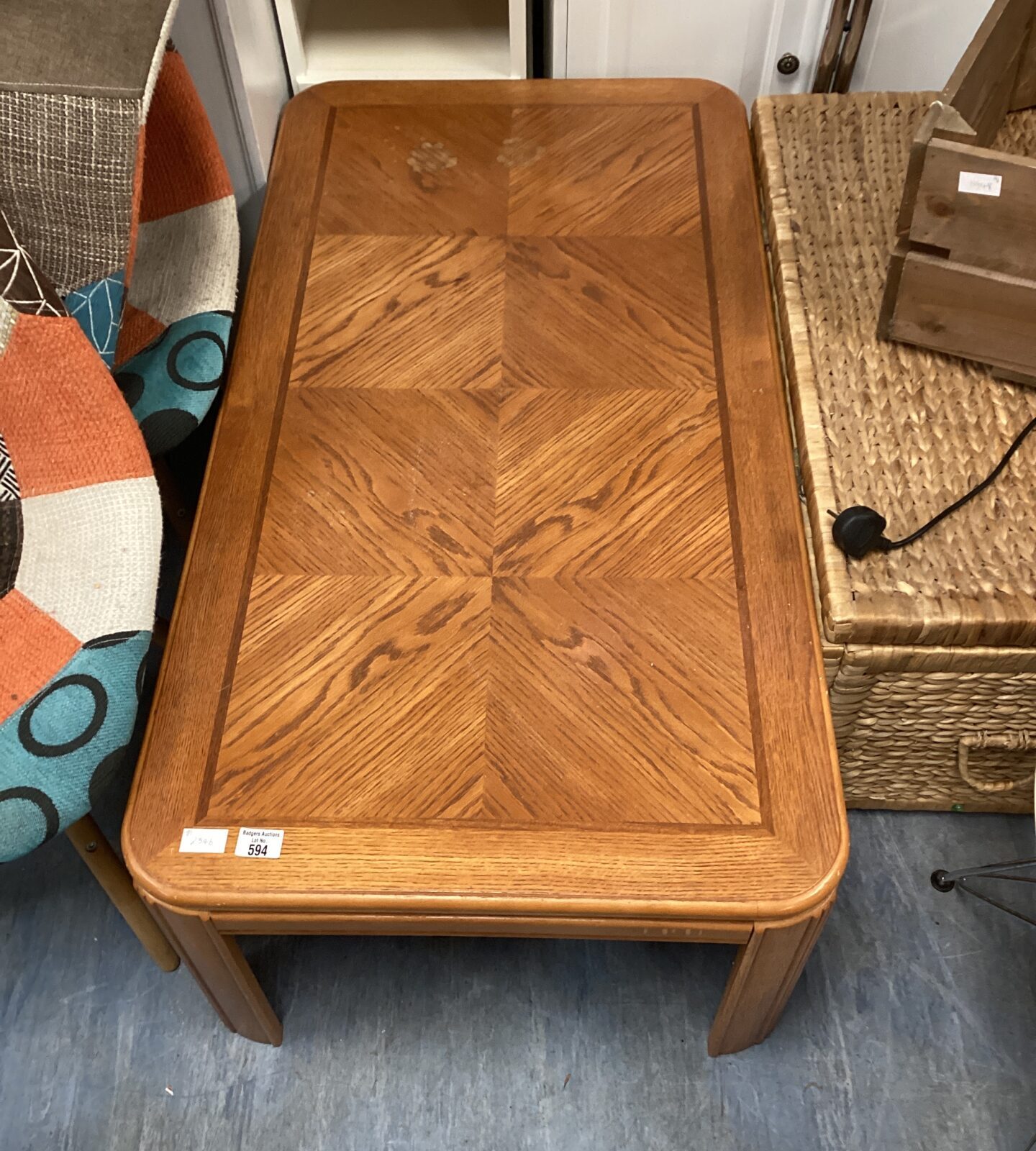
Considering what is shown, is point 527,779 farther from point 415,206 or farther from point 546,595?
point 415,206

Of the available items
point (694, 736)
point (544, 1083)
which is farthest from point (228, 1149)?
point (694, 736)

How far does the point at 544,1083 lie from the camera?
1105 mm

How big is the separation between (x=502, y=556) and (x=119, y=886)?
498mm

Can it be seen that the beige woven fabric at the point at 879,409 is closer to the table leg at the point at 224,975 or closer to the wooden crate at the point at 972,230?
the wooden crate at the point at 972,230

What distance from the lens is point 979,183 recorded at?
3.23 feet

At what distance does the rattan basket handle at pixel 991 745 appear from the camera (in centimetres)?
108

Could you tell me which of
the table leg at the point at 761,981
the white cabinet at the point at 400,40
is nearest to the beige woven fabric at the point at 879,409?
the table leg at the point at 761,981

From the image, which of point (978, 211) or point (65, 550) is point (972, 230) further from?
point (65, 550)

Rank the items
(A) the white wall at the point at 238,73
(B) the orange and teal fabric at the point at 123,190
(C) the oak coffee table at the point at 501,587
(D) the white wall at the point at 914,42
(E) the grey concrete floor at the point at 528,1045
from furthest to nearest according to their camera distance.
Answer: (D) the white wall at the point at 914,42, (A) the white wall at the point at 238,73, (E) the grey concrete floor at the point at 528,1045, (B) the orange and teal fabric at the point at 123,190, (C) the oak coffee table at the point at 501,587

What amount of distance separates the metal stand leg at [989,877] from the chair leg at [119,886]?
81 centimetres

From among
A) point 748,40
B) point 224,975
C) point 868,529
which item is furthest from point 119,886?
point 748,40

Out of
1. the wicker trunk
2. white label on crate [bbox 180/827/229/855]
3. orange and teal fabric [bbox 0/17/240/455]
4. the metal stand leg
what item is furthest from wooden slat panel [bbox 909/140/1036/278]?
white label on crate [bbox 180/827/229/855]

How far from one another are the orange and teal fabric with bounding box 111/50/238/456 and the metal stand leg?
36.1 inches

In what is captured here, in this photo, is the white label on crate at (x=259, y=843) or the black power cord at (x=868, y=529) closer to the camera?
the white label on crate at (x=259, y=843)
